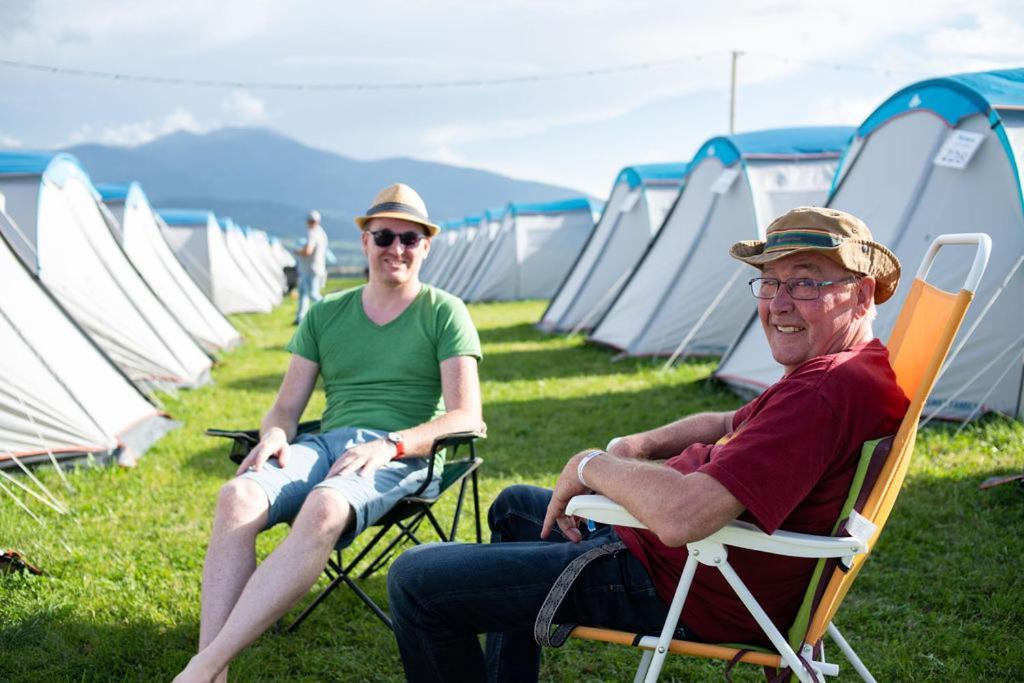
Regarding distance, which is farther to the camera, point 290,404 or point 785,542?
point 290,404

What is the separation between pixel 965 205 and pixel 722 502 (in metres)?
4.53

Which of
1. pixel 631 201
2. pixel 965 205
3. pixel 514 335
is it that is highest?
pixel 631 201

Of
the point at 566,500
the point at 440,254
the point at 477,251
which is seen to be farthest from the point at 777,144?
the point at 440,254

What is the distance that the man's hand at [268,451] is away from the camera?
2.78 meters

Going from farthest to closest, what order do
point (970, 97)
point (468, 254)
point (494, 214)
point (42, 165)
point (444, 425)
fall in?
point (468, 254), point (494, 214), point (42, 165), point (970, 97), point (444, 425)

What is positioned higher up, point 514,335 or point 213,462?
point 213,462

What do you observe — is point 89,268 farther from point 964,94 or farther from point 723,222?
point 964,94

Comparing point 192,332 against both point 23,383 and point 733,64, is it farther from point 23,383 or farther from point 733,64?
point 733,64

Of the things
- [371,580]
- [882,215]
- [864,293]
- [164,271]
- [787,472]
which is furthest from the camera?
[164,271]

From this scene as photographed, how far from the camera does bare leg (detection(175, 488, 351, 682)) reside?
7.34 feet

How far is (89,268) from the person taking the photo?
7.18m

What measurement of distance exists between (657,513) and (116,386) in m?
4.81

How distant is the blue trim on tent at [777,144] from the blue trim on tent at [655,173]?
2.05m

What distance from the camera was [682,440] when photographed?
2.48m
